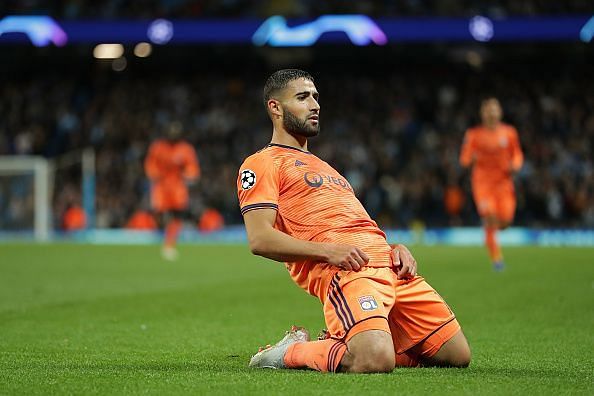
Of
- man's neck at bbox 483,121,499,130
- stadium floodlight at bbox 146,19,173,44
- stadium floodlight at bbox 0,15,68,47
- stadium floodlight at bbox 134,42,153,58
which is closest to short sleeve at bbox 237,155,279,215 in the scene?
man's neck at bbox 483,121,499,130

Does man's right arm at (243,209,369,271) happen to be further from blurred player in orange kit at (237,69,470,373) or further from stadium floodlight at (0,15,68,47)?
stadium floodlight at (0,15,68,47)

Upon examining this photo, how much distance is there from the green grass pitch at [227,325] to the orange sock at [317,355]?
5.1 inches

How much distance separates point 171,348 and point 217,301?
3.75m

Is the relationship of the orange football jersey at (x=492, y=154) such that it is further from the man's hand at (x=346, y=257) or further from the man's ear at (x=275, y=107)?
the man's hand at (x=346, y=257)

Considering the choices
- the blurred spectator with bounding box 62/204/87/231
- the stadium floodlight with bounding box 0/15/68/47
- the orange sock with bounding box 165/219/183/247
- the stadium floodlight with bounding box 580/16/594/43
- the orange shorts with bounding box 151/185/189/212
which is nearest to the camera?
the orange sock with bounding box 165/219/183/247

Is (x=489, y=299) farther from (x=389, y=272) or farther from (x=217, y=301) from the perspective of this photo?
(x=389, y=272)

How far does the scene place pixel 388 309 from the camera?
228 inches

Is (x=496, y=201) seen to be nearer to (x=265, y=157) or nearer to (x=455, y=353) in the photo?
(x=455, y=353)

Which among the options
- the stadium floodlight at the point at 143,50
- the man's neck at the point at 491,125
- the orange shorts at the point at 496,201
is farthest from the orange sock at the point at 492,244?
the stadium floodlight at the point at 143,50

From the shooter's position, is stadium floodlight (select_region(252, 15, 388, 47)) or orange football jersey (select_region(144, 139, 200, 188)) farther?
stadium floodlight (select_region(252, 15, 388, 47))

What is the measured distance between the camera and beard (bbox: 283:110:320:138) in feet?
20.4

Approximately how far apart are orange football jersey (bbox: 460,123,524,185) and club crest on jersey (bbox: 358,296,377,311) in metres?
9.69

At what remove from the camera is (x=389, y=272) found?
19.7 ft

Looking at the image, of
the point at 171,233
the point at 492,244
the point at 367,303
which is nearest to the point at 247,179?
the point at 367,303
